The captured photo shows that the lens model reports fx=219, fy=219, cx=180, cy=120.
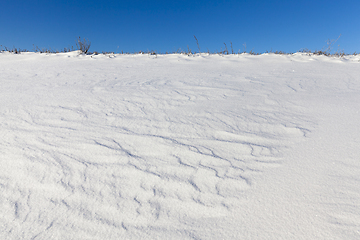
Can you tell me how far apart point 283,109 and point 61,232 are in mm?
2852

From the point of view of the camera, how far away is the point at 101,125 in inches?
102

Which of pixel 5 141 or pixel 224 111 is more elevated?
pixel 224 111

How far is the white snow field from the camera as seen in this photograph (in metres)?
1.55

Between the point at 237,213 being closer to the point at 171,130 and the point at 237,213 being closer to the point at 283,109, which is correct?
the point at 171,130

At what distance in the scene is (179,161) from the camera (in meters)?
2.05

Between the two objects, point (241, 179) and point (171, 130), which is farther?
point (171, 130)

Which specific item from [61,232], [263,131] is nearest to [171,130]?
[263,131]

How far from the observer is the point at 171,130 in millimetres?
2484

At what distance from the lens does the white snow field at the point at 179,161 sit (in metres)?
1.55

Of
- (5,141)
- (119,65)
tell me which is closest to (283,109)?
(5,141)

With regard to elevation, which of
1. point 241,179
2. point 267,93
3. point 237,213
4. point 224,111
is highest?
point 267,93

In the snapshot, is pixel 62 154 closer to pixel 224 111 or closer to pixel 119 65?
pixel 224 111


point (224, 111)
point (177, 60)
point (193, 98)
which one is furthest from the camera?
point (177, 60)

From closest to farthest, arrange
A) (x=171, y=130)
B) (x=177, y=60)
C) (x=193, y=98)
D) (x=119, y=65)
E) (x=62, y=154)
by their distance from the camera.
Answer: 1. (x=62, y=154)
2. (x=171, y=130)
3. (x=193, y=98)
4. (x=119, y=65)
5. (x=177, y=60)
